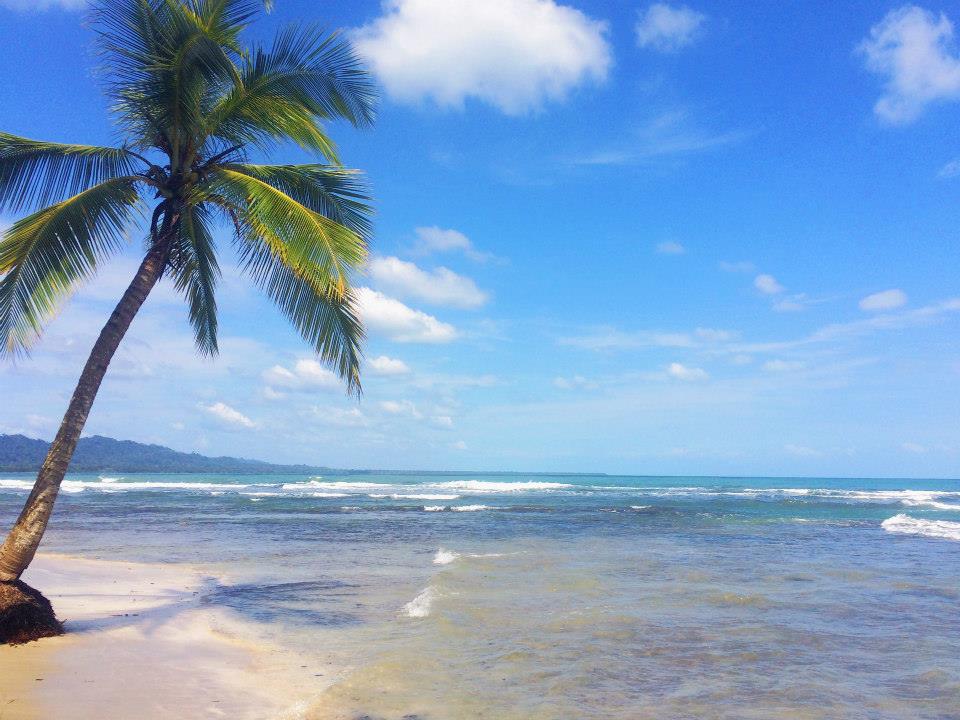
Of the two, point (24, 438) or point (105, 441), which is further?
point (105, 441)

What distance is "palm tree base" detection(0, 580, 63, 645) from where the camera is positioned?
256 inches

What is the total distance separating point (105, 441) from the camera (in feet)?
473

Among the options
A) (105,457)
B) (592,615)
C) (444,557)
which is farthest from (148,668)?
(105,457)

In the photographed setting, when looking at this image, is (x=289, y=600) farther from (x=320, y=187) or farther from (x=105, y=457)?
(x=105, y=457)

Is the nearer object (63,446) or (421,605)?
(63,446)

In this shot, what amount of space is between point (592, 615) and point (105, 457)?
474ft

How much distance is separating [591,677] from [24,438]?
151495 millimetres

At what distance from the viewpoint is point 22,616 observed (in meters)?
6.66

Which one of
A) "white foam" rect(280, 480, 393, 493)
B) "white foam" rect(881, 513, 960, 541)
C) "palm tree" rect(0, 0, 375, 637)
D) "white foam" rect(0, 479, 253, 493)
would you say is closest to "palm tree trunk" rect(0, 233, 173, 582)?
"palm tree" rect(0, 0, 375, 637)

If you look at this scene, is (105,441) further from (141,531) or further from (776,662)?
(776,662)

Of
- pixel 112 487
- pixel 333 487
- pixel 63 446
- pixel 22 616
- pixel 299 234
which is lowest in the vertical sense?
pixel 333 487

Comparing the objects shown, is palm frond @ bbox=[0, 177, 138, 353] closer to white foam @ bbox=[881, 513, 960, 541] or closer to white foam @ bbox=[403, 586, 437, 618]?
white foam @ bbox=[403, 586, 437, 618]

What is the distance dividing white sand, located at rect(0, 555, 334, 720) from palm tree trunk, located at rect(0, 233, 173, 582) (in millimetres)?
885

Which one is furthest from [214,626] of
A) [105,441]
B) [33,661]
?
[105,441]
